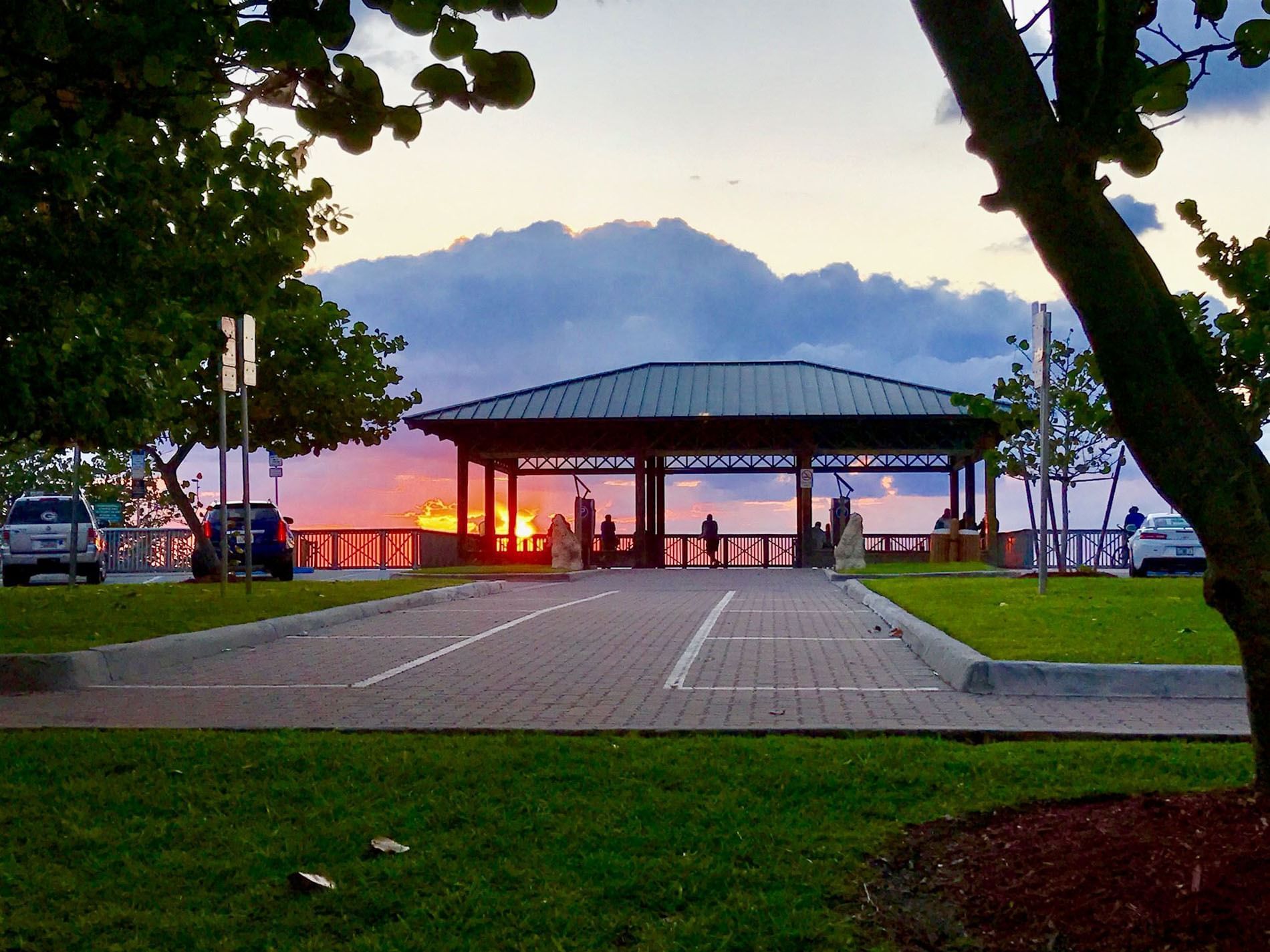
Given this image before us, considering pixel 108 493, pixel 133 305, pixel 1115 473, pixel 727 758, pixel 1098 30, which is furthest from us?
pixel 108 493

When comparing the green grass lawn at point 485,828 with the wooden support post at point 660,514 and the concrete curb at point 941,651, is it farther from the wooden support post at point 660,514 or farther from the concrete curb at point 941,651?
the wooden support post at point 660,514

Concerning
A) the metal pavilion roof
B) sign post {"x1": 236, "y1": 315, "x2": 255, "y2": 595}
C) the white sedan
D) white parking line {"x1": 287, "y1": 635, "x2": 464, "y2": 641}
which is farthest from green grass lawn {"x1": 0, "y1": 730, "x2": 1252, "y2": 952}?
the metal pavilion roof

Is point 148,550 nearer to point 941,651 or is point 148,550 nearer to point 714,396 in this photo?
point 714,396

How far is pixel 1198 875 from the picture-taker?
3.66 meters

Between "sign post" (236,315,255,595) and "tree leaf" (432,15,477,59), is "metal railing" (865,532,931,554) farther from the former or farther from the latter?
"tree leaf" (432,15,477,59)

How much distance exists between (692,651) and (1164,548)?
2079cm

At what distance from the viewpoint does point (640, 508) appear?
39.6m

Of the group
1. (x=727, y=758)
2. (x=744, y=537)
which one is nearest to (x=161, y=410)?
(x=727, y=758)

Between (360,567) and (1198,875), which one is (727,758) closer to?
(1198,875)

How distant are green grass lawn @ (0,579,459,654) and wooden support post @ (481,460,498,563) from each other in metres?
18.6

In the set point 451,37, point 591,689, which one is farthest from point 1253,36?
point 591,689

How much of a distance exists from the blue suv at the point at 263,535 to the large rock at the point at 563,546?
7600mm

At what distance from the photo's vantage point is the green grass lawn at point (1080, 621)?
9.43 m

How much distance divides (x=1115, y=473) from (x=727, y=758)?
24.4 metres
